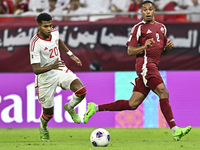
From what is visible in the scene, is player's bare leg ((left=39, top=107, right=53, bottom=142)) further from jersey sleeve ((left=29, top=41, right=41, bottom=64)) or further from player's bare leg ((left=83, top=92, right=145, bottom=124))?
jersey sleeve ((left=29, top=41, right=41, bottom=64))

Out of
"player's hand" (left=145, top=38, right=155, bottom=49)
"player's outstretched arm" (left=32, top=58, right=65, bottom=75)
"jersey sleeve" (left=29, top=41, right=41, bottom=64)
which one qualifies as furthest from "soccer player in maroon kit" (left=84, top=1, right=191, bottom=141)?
"jersey sleeve" (left=29, top=41, right=41, bottom=64)

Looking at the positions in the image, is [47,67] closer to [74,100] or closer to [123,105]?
[74,100]

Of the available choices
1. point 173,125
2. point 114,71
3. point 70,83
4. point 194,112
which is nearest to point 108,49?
point 114,71

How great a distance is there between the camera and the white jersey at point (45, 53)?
281 inches

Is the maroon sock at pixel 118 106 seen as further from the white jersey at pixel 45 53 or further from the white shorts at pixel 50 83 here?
the white jersey at pixel 45 53

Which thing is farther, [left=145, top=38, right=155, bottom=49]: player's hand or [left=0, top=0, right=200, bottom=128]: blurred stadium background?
[left=0, top=0, right=200, bottom=128]: blurred stadium background

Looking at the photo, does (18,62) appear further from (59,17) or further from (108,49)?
(108,49)

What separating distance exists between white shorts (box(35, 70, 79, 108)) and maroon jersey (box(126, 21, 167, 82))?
1.17 m

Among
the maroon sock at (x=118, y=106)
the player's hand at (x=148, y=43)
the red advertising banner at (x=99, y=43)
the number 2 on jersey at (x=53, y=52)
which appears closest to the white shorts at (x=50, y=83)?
the number 2 on jersey at (x=53, y=52)

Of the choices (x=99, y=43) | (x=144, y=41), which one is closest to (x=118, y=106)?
(x=144, y=41)

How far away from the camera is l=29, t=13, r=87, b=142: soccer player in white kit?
7.11 meters

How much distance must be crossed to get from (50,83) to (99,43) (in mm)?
3167

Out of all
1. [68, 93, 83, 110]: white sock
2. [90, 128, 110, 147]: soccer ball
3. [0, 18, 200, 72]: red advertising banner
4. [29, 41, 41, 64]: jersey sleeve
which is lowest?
Result: [90, 128, 110, 147]: soccer ball

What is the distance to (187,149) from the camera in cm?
567
